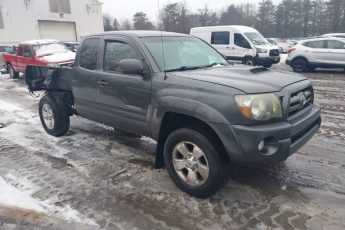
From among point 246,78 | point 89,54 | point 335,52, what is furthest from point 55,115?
point 335,52

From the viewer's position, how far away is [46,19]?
34.4 metres

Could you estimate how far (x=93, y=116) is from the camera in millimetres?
5023

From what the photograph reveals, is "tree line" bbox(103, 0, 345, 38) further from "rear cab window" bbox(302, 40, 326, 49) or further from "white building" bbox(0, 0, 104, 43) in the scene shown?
"rear cab window" bbox(302, 40, 326, 49)

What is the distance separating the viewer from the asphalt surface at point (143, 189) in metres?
3.23

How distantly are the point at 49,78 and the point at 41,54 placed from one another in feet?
26.3

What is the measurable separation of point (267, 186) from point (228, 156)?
2.74 ft

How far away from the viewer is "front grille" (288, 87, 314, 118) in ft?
11.3

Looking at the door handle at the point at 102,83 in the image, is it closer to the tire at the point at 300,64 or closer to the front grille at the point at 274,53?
the tire at the point at 300,64

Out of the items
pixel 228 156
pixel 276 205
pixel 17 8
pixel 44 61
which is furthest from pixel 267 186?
pixel 17 8

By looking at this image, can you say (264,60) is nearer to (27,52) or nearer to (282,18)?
(27,52)

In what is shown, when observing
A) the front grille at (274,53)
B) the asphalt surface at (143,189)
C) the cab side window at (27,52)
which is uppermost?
the cab side window at (27,52)

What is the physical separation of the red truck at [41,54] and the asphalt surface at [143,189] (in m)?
7.18

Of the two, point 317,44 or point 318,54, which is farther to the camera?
point 317,44

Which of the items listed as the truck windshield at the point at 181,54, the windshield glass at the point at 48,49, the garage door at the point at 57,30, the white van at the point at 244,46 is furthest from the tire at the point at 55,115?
the garage door at the point at 57,30
